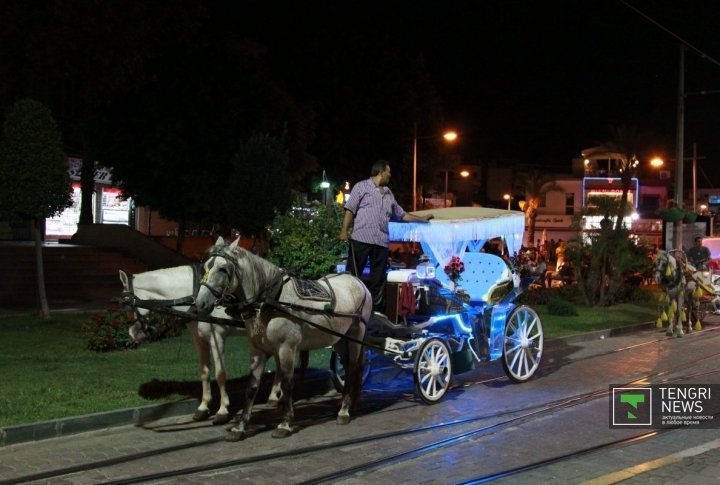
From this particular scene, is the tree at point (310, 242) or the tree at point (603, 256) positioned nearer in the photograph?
the tree at point (310, 242)

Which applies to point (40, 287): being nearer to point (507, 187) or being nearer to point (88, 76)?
point (88, 76)

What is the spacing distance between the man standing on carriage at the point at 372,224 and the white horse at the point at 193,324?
165cm

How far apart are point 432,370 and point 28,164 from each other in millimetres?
9236

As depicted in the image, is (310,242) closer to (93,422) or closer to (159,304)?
(159,304)

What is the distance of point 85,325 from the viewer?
11906 millimetres

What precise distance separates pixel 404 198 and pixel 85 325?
30.4 metres

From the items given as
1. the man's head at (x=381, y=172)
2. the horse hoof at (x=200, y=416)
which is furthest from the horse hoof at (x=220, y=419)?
the man's head at (x=381, y=172)

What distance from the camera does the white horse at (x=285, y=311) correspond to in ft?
23.9

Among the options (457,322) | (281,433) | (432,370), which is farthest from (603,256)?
(281,433)

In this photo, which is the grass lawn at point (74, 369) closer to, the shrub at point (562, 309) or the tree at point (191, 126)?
the shrub at point (562, 309)

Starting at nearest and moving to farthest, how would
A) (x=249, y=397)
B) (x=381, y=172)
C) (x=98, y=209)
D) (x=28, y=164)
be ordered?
(x=249, y=397) → (x=381, y=172) → (x=28, y=164) → (x=98, y=209)

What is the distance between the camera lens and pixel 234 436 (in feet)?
24.6

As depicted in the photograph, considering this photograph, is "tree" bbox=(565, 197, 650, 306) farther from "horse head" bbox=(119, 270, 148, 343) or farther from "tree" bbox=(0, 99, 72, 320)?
"horse head" bbox=(119, 270, 148, 343)

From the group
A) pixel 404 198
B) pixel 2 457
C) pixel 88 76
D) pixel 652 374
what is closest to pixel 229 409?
pixel 2 457
